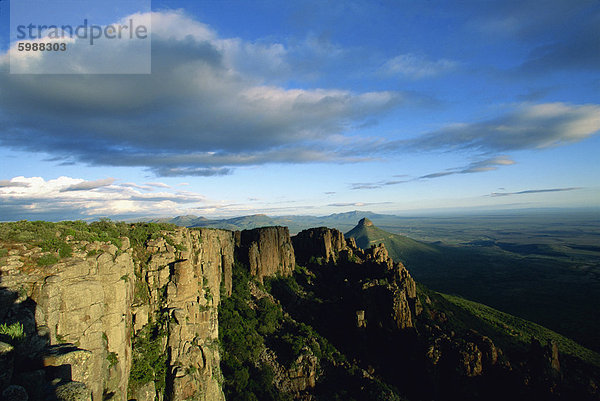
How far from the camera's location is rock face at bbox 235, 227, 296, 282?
7856cm

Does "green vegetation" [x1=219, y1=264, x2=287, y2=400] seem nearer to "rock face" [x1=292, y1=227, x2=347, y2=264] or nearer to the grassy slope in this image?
"rock face" [x1=292, y1=227, x2=347, y2=264]

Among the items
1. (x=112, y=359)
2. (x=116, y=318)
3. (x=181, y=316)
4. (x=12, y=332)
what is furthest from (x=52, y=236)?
(x=181, y=316)

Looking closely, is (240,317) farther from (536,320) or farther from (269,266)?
(536,320)

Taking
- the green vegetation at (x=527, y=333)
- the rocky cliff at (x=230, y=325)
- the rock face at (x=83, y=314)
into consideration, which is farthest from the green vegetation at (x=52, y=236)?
the green vegetation at (x=527, y=333)

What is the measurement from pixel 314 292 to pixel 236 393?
125 ft

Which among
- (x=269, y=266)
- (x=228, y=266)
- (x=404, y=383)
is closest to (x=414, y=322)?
(x=404, y=383)

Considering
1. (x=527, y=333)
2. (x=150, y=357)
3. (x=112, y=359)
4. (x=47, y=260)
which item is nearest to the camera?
(x=47, y=260)

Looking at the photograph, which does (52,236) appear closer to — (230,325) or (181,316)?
(181,316)

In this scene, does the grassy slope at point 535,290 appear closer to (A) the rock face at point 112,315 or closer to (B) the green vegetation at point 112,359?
(A) the rock face at point 112,315

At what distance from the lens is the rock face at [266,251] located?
78.6 meters

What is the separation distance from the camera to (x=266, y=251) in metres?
81.0

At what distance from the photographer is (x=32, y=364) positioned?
495 inches

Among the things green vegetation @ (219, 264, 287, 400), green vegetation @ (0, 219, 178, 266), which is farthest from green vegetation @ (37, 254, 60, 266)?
green vegetation @ (219, 264, 287, 400)

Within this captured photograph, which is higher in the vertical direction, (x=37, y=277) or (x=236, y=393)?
(x=37, y=277)
